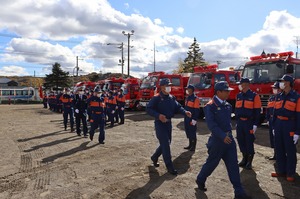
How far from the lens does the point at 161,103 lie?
6.51 m

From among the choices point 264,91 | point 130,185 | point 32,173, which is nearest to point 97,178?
point 130,185

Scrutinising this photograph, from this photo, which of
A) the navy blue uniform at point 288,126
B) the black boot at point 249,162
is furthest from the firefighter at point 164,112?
the navy blue uniform at point 288,126

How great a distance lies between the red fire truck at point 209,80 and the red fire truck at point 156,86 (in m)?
3.75

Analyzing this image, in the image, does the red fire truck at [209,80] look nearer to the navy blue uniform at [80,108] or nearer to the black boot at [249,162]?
the navy blue uniform at [80,108]

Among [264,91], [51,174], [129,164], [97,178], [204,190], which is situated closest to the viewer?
[204,190]

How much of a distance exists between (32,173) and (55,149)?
106 inches

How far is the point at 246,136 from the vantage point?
674 cm

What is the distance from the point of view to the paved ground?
5.45 metres

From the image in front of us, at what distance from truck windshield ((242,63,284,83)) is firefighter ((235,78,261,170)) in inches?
248

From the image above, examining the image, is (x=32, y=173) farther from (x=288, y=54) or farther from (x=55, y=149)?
(x=288, y=54)

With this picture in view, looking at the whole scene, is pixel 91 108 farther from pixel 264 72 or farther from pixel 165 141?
pixel 264 72

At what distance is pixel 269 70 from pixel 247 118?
6.91 meters

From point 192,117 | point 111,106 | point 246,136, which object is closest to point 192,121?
point 192,117

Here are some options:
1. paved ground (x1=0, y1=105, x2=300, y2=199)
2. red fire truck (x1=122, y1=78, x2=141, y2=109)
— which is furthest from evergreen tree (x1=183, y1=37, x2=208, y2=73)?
paved ground (x1=0, y1=105, x2=300, y2=199)
